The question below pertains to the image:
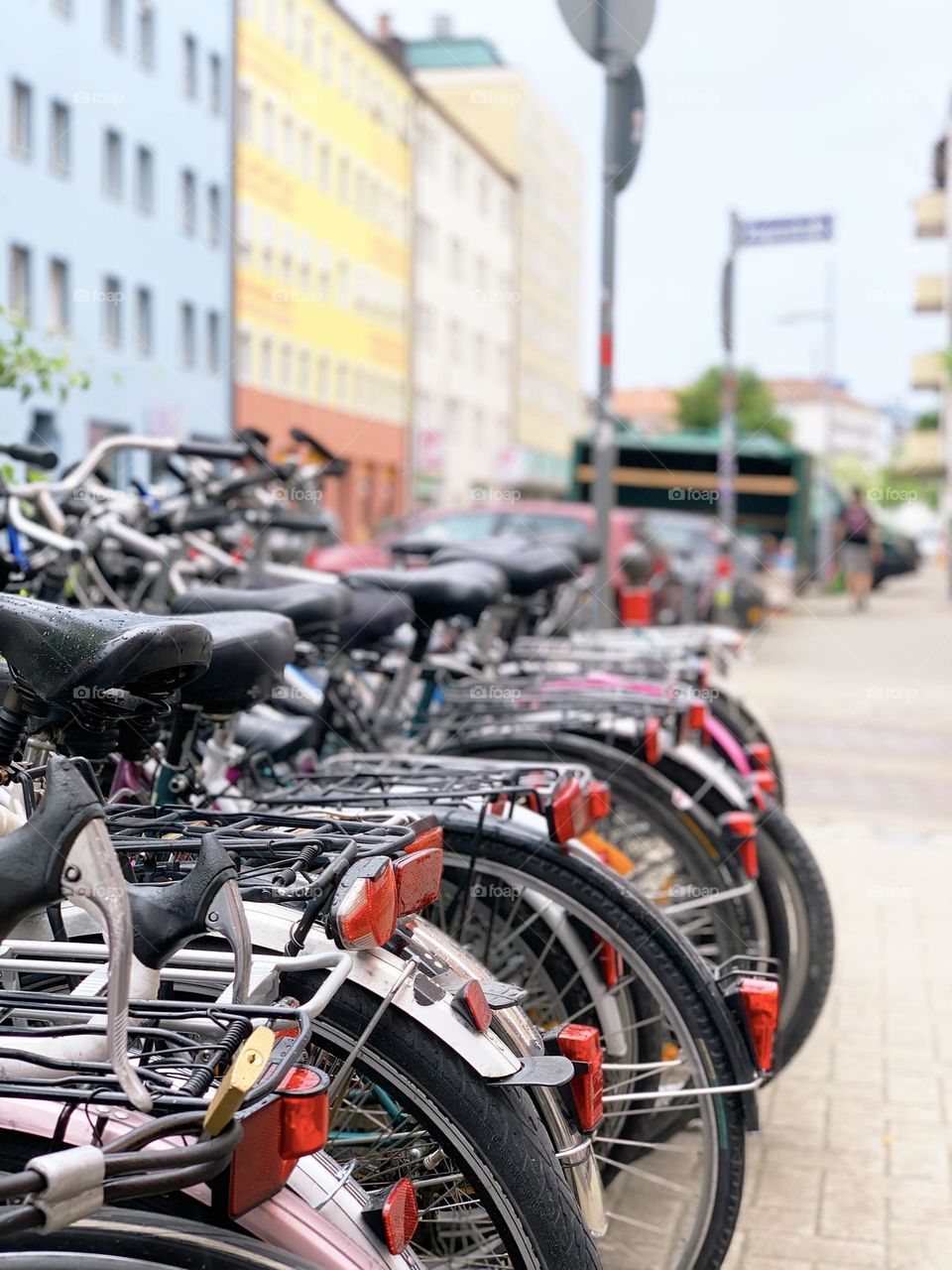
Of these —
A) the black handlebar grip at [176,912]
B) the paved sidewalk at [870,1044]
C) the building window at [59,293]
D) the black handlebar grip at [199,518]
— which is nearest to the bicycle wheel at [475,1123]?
the black handlebar grip at [176,912]

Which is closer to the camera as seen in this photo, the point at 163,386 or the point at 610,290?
the point at 610,290

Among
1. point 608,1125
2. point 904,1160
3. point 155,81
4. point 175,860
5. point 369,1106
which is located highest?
point 155,81

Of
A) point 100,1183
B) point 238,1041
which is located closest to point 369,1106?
point 238,1041

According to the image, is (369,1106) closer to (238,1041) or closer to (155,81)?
(238,1041)

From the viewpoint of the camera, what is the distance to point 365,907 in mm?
1916

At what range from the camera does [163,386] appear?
134 ft

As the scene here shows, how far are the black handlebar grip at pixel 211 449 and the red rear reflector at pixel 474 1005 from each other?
2803 millimetres

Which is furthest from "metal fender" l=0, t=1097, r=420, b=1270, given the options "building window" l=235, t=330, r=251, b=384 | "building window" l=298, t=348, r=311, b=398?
"building window" l=298, t=348, r=311, b=398

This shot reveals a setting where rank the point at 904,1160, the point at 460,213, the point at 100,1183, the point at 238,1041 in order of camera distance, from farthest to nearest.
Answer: the point at 460,213, the point at 904,1160, the point at 238,1041, the point at 100,1183

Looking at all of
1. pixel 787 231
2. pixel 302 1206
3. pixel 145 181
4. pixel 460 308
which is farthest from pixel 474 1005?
pixel 460 308

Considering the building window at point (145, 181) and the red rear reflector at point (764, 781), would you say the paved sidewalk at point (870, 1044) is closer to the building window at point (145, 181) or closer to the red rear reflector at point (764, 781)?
the red rear reflector at point (764, 781)

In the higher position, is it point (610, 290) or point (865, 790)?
point (610, 290)

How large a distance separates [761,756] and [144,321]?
36249 millimetres

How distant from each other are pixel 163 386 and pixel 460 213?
27.3 metres
